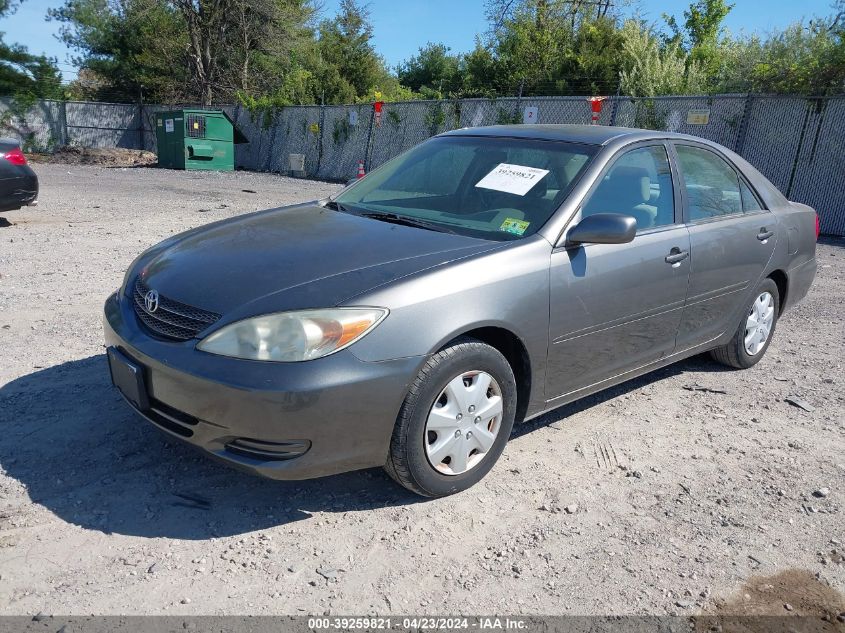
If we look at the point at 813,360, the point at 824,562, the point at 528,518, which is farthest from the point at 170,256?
the point at 813,360

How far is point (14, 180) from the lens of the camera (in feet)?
30.2

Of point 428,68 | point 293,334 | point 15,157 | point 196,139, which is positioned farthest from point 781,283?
point 428,68

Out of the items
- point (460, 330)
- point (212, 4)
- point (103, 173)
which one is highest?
point (212, 4)

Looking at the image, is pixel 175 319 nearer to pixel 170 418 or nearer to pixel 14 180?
pixel 170 418

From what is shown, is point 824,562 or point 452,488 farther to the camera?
point 452,488

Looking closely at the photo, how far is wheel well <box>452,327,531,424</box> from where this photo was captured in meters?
3.20

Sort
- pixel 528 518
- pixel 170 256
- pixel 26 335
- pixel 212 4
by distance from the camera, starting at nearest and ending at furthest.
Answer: pixel 528 518
pixel 170 256
pixel 26 335
pixel 212 4

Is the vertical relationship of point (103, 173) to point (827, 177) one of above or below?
below

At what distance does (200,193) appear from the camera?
1555 centimetres

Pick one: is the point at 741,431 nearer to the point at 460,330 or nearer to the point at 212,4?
the point at 460,330

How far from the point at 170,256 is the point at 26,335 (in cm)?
221

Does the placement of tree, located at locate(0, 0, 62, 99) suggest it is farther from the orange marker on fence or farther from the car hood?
the car hood

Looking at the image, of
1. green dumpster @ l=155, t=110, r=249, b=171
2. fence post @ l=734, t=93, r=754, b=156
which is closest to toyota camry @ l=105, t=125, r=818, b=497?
fence post @ l=734, t=93, r=754, b=156

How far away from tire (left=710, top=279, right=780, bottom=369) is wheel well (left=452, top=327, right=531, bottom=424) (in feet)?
7.23
